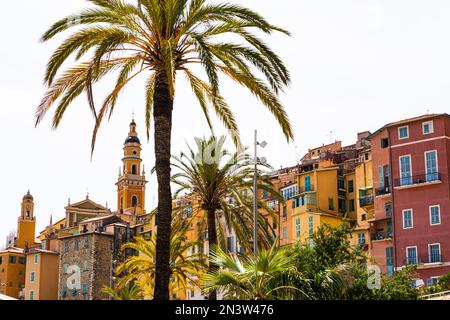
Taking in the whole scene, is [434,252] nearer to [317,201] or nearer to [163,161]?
[317,201]

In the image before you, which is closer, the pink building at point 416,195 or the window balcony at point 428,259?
the window balcony at point 428,259

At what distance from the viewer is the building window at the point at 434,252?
53.9 metres

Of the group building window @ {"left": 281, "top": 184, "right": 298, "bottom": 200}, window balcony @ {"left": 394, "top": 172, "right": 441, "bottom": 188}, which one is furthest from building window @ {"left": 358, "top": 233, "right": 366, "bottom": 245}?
building window @ {"left": 281, "top": 184, "right": 298, "bottom": 200}

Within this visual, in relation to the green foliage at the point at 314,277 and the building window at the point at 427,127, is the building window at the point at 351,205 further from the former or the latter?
the green foliage at the point at 314,277

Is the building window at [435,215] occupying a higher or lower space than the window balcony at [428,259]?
higher

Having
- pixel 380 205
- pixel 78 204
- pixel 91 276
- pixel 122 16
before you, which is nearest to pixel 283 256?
pixel 122 16

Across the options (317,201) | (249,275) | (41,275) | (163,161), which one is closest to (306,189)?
(317,201)

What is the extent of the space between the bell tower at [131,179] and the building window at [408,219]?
293 feet

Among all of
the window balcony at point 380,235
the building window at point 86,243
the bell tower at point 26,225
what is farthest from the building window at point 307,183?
the bell tower at point 26,225

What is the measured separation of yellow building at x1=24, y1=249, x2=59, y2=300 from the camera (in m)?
101

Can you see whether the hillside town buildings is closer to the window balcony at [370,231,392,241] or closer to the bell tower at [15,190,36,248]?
the window balcony at [370,231,392,241]

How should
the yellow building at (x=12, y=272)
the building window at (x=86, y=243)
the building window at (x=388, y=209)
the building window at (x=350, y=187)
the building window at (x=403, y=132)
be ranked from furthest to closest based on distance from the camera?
1. the yellow building at (x=12, y=272)
2. the building window at (x=86, y=243)
3. the building window at (x=350, y=187)
4. the building window at (x=388, y=209)
5. the building window at (x=403, y=132)

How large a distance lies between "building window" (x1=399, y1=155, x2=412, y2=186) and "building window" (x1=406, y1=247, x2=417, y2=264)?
15.2 feet
